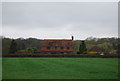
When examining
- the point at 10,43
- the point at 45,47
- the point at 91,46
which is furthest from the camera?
the point at 91,46

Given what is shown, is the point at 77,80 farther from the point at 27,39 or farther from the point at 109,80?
the point at 27,39

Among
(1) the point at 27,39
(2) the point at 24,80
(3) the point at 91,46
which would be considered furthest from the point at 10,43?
(2) the point at 24,80

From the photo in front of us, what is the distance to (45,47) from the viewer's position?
219ft

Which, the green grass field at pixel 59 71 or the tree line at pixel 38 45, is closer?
the green grass field at pixel 59 71

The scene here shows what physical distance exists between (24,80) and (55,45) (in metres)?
57.4

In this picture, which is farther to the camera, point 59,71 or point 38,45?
point 38,45

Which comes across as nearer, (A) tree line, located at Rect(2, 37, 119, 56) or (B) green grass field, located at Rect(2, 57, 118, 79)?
(B) green grass field, located at Rect(2, 57, 118, 79)

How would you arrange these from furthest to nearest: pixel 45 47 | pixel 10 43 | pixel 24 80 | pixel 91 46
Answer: pixel 91 46 → pixel 45 47 → pixel 10 43 → pixel 24 80

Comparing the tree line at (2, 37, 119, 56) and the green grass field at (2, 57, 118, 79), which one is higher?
the tree line at (2, 37, 119, 56)

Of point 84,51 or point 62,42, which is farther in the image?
point 62,42

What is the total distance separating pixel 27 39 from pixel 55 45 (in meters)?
8.54

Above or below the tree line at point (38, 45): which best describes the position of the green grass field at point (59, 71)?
below

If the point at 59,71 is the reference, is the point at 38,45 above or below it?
above

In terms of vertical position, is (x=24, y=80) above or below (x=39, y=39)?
below
